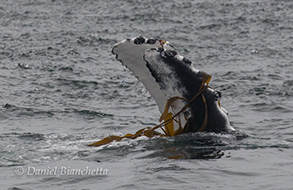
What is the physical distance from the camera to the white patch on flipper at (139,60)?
31.0 feet

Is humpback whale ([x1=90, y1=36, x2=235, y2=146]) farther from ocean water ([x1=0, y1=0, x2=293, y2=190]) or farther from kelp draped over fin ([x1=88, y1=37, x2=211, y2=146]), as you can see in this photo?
ocean water ([x1=0, y1=0, x2=293, y2=190])

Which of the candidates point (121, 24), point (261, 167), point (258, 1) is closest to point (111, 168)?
point (261, 167)

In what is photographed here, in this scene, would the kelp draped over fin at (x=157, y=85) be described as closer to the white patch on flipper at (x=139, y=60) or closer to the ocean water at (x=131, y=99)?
the white patch on flipper at (x=139, y=60)

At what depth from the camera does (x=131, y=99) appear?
15398mm

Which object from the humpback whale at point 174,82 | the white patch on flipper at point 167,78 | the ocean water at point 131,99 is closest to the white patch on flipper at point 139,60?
the humpback whale at point 174,82

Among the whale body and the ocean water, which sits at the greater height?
the whale body

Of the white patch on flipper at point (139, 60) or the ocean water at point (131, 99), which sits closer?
the ocean water at point (131, 99)

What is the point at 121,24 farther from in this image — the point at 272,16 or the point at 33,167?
the point at 33,167

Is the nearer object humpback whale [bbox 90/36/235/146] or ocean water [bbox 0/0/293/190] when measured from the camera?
ocean water [bbox 0/0/293/190]

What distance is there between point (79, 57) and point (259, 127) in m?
10.3

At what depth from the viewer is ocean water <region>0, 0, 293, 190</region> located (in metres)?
8.50

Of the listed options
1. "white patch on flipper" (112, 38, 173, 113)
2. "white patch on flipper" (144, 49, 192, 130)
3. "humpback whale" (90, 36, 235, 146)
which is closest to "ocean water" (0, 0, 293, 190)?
"humpback whale" (90, 36, 235, 146)

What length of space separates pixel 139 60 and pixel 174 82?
56 centimetres

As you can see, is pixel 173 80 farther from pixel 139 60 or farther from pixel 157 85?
pixel 139 60
